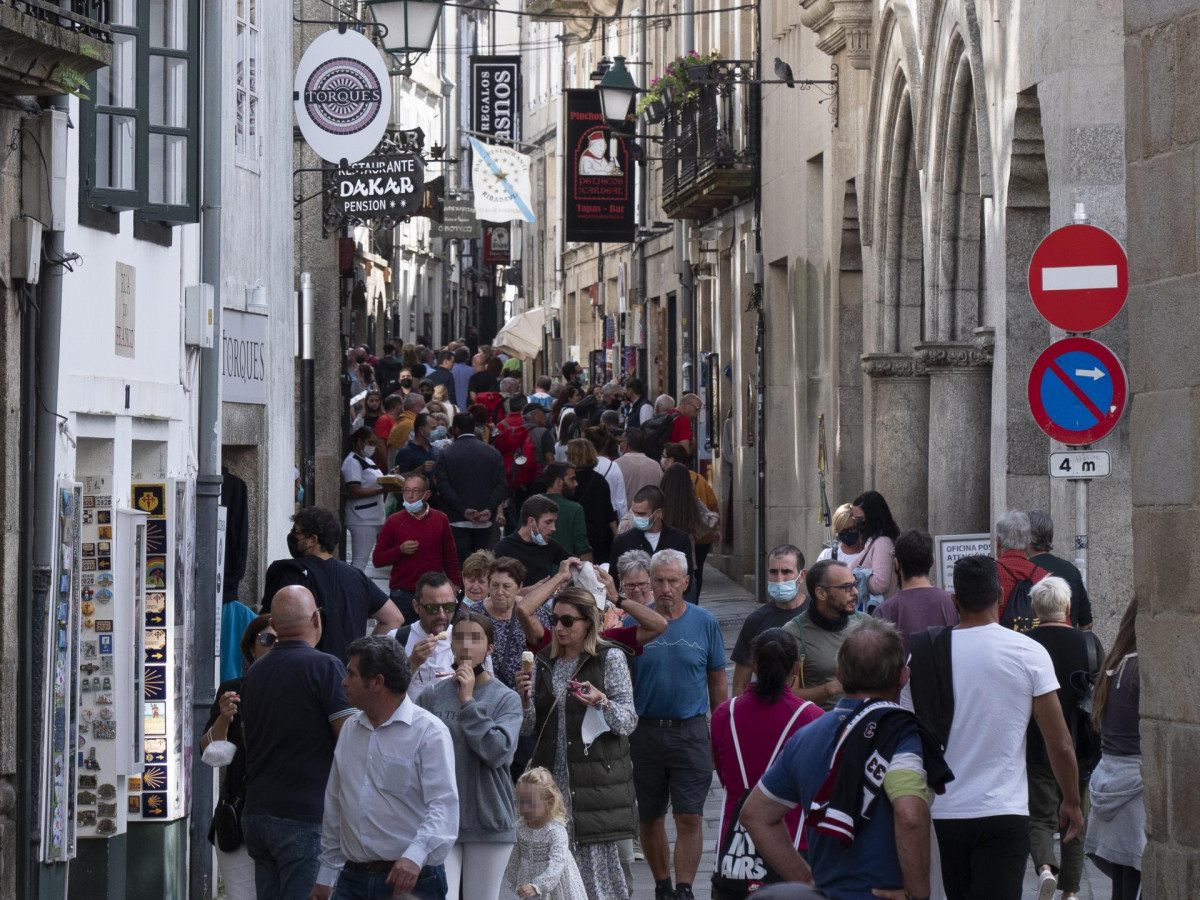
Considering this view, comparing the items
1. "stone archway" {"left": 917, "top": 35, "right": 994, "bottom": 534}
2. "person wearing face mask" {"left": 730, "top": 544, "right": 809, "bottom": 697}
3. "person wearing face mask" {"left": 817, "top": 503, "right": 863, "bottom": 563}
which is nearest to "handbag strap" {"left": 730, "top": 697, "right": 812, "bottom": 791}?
"person wearing face mask" {"left": 730, "top": 544, "right": 809, "bottom": 697}

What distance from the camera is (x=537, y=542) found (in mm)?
13977

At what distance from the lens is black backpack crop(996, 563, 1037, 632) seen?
36.6 ft

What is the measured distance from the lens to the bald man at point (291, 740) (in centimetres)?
818

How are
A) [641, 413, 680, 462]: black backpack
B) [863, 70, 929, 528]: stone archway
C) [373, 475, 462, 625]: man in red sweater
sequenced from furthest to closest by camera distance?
[641, 413, 680, 462]: black backpack, [863, 70, 929, 528]: stone archway, [373, 475, 462, 625]: man in red sweater

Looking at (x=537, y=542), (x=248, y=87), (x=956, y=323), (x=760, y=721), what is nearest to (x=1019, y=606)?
(x=760, y=721)

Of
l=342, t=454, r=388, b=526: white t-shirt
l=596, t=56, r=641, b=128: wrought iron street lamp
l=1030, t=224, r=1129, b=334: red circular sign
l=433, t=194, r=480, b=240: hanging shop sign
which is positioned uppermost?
l=433, t=194, r=480, b=240: hanging shop sign

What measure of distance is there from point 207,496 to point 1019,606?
13.4 feet

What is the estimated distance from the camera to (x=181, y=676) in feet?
35.9

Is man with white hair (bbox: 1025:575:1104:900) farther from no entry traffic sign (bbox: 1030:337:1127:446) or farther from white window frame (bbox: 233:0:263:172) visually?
white window frame (bbox: 233:0:263:172)

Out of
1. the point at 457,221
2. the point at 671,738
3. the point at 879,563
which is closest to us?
the point at 671,738

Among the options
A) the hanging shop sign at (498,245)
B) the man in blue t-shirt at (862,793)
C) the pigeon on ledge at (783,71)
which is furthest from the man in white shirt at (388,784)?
the hanging shop sign at (498,245)

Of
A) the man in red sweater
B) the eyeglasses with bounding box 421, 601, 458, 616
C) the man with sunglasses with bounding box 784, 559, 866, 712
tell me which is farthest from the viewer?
the man in red sweater

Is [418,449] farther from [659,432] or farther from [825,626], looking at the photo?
[825,626]

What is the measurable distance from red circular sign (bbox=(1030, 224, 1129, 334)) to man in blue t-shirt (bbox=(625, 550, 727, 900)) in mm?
2139
